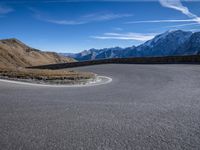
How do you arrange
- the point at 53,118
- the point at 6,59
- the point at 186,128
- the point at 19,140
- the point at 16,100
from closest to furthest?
the point at 19,140 < the point at 186,128 < the point at 53,118 < the point at 16,100 < the point at 6,59

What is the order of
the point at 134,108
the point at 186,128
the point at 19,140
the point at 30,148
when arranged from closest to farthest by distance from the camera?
1. the point at 30,148
2. the point at 19,140
3. the point at 186,128
4. the point at 134,108

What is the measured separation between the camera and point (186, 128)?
4.86 m

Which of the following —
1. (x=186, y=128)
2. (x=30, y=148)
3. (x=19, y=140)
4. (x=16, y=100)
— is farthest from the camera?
(x=16, y=100)

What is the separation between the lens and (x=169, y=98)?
7.87 m

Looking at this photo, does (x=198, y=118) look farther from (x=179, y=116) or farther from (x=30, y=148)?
(x=30, y=148)

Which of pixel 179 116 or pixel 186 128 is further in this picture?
pixel 179 116

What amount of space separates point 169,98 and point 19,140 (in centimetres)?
520

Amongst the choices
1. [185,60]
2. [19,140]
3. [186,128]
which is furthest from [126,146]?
[185,60]

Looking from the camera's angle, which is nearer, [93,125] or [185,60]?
[93,125]

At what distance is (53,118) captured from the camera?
18.5 feet

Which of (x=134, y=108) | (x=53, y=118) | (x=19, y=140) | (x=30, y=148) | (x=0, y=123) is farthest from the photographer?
(x=134, y=108)

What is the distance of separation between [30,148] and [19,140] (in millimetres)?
423

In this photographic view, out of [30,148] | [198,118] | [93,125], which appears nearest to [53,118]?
[93,125]

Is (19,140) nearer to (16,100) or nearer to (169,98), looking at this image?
(16,100)
